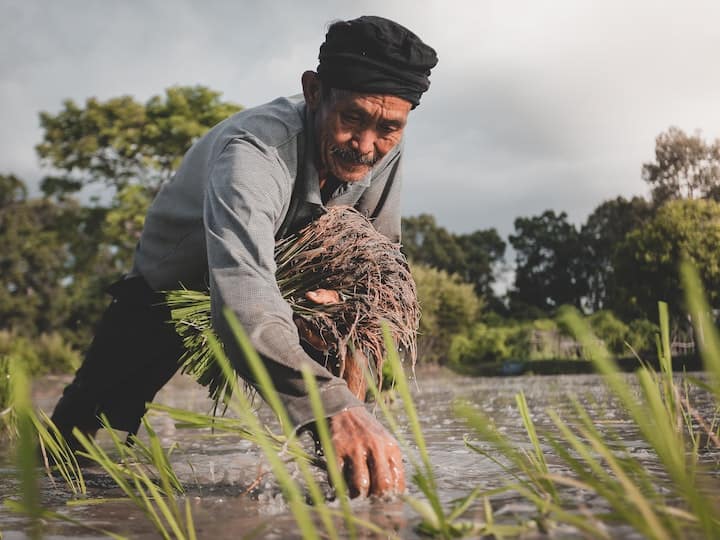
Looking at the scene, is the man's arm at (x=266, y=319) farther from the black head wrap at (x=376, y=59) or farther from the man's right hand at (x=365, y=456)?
the black head wrap at (x=376, y=59)

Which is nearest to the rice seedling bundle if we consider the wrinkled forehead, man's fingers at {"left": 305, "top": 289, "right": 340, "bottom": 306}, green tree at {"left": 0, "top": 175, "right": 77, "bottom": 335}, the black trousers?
man's fingers at {"left": 305, "top": 289, "right": 340, "bottom": 306}

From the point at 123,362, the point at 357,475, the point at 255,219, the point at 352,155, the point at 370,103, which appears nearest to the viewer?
the point at 357,475

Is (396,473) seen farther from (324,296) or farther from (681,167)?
(681,167)

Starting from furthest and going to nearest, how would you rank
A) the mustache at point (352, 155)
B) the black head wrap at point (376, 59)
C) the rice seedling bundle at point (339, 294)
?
the rice seedling bundle at point (339, 294)
the mustache at point (352, 155)
the black head wrap at point (376, 59)

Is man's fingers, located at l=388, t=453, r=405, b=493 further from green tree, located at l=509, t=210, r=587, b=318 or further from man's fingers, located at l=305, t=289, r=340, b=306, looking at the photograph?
green tree, located at l=509, t=210, r=587, b=318

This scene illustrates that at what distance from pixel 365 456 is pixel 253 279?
21.2 inches

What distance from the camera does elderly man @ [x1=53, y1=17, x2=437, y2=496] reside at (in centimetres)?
171

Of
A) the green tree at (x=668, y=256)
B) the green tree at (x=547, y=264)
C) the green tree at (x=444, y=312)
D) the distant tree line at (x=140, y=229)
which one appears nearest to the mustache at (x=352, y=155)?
the distant tree line at (x=140, y=229)

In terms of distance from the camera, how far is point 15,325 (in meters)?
33.4

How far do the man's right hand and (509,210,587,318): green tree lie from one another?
4640 cm

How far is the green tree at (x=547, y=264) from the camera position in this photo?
1971 inches

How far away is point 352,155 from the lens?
244cm

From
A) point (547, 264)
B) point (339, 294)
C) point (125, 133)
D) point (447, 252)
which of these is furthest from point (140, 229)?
A: point (547, 264)

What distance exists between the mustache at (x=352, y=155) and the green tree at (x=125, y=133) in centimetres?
2030
